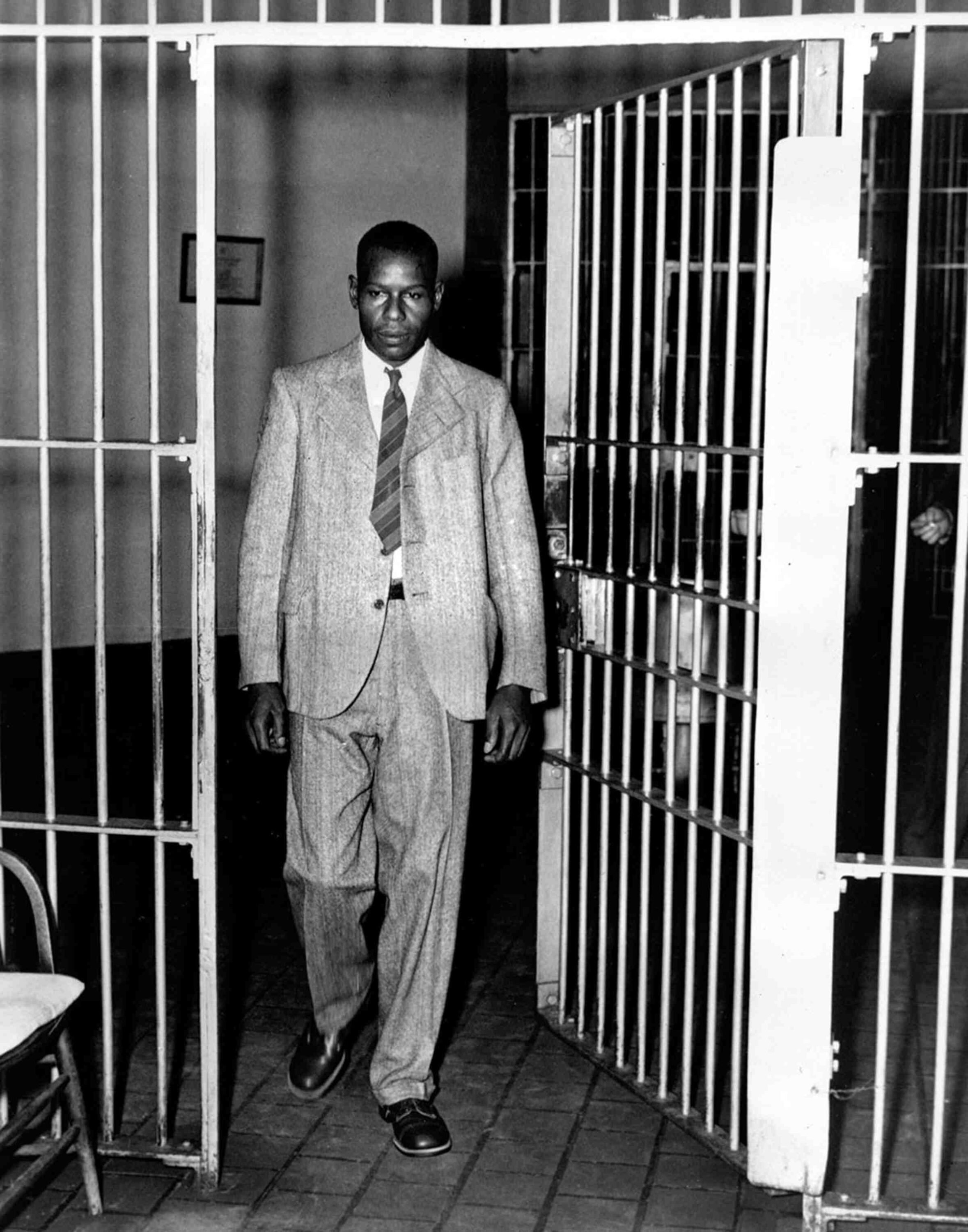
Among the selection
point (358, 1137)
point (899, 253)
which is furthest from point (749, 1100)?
point (899, 253)

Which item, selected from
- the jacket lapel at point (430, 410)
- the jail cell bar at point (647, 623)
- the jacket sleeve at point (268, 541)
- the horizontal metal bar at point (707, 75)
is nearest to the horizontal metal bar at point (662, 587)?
the jail cell bar at point (647, 623)

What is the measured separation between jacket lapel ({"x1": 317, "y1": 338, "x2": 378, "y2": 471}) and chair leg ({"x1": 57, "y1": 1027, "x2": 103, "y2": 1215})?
1.46m

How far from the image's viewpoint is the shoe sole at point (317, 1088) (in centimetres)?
426

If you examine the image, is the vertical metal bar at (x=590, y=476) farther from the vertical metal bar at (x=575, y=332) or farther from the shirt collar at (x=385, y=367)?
the shirt collar at (x=385, y=367)

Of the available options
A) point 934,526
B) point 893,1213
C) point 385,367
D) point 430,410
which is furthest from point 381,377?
point 934,526

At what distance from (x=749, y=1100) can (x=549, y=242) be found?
229 centimetres

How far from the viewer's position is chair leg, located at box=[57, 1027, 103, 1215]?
11.6ft

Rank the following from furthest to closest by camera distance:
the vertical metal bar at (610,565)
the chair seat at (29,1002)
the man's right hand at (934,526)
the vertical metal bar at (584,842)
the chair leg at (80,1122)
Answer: the man's right hand at (934,526) < the vertical metal bar at (584,842) < the vertical metal bar at (610,565) < the chair leg at (80,1122) < the chair seat at (29,1002)

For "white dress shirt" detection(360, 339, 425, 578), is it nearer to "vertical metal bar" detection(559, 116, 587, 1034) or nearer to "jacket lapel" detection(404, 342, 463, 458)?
"jacket lapel" detection(404, 342, 463, 458)

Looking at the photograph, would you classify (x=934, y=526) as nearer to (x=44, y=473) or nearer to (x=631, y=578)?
(x=631, y=578)

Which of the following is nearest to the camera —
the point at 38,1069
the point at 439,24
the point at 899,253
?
the point at 439,24

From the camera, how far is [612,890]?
21.6ft

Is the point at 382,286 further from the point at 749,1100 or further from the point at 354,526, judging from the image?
the point at 749,1100

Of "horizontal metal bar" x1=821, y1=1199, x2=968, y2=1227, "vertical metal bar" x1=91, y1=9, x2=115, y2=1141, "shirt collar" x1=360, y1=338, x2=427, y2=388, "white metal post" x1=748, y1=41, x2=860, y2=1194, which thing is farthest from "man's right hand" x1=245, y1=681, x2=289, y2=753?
"horizontal metal bar" x1=821, y1=1199, x2=968, y2=1227
